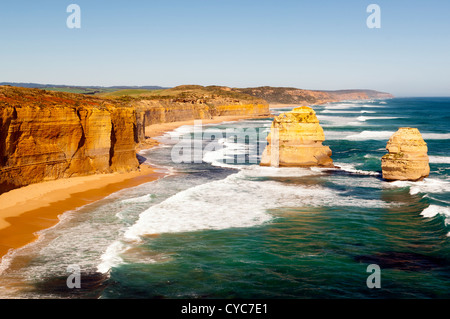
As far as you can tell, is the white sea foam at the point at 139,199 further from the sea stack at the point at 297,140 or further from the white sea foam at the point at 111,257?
the sea stack at the point at 297,140

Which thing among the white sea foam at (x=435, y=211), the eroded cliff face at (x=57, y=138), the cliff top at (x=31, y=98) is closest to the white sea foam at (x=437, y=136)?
the white sea foam at (x=435, y=211)

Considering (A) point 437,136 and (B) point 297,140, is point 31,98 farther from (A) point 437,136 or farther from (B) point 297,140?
(A) point 437,136

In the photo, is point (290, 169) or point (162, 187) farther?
point (290, 169)

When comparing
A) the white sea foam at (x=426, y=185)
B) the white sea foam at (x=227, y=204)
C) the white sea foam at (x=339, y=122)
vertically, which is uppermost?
the white sea foam at (x=339, y=122)

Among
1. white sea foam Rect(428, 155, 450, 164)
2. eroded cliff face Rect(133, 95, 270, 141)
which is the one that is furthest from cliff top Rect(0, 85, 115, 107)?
white sea foam Rect(428, 155, 450, 164)
